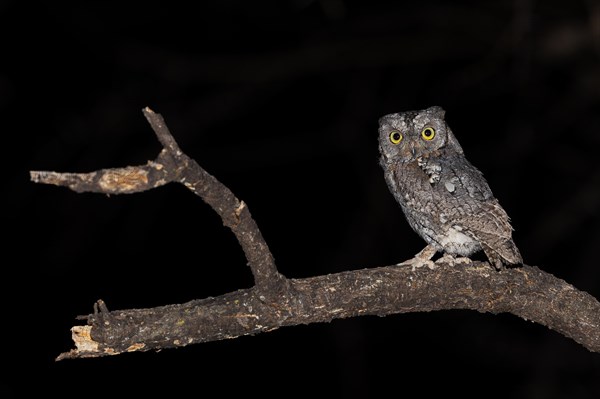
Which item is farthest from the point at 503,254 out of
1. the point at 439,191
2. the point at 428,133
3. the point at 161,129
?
the point at 161,129

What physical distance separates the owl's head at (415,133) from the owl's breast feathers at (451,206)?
0.14 feet

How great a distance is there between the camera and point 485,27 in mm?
5809

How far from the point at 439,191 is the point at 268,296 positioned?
3.69ft

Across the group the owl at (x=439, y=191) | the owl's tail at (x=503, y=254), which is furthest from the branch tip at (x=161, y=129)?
the owl's tail at (x=503, y=254)

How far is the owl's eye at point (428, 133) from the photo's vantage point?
3362 millimetres

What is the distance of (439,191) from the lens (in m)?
3.16

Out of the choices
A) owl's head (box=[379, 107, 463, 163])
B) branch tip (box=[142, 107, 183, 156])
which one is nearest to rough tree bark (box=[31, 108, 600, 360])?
branch tip (box=[142, 107, 183, 156])

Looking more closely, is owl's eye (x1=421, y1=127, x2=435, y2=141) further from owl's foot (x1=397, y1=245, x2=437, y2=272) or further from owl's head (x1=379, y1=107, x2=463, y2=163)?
owl's foot (x1=397, y1=245, x2=437, y2=272)

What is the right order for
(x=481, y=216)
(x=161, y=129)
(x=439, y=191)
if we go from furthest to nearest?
1. (x=439, y=191)
2. (x=481, y=216)
3. (x=161, y=129)

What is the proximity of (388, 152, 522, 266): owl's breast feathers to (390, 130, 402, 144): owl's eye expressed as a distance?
0.11m

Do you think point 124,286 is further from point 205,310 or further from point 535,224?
point 205,310

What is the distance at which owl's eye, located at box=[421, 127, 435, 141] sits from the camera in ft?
11.0

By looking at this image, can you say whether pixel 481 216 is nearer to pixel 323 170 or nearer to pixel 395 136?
pixel 395 136

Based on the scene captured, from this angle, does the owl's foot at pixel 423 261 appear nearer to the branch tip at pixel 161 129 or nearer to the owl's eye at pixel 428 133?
the owl's eye at pixel 428 133
